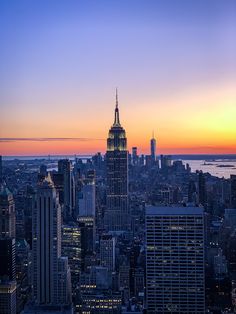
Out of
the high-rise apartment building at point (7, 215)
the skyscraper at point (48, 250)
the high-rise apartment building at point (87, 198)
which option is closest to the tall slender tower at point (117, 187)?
the high-rise apartment building at point (87, 198)

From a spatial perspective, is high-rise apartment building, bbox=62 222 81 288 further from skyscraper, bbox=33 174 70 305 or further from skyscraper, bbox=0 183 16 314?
skyscraper, bbox=0 183 16 314

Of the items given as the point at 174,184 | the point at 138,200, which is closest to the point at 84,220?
the point at 138,200

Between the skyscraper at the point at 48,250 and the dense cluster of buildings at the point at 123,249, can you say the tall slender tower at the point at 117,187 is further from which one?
the skyscraper at the point at 48,250

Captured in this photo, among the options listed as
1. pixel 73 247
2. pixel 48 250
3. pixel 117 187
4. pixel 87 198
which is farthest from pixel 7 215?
pixel 117 187

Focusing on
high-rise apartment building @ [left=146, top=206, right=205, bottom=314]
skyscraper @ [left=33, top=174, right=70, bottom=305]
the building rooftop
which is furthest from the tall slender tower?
high-rise apartment building @ [left=146, top=206, right=205, bottom=314]

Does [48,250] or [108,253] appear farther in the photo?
[108,253]

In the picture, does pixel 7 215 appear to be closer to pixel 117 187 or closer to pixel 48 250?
pixel 48 250

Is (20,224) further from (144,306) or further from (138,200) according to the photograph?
(138,200)
